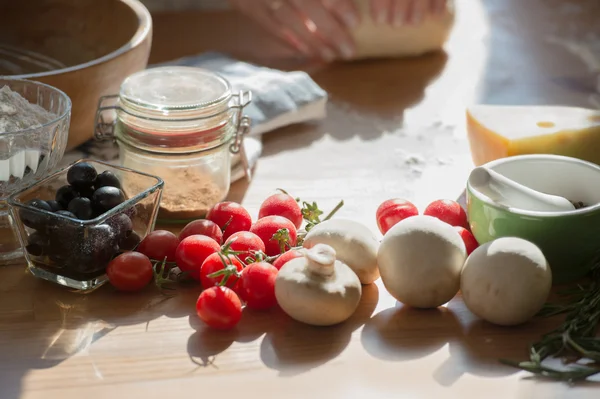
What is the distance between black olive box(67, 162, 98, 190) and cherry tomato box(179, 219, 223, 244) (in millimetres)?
117

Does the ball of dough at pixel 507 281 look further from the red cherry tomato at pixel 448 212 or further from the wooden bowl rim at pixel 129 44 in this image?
the wooden bowl rim at pixel 129 44

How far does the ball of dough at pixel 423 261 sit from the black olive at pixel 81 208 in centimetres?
30

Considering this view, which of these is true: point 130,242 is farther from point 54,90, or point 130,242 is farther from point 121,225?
point 54,90

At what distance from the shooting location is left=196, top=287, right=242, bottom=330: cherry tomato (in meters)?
0.80

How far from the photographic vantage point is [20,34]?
126 centimetres

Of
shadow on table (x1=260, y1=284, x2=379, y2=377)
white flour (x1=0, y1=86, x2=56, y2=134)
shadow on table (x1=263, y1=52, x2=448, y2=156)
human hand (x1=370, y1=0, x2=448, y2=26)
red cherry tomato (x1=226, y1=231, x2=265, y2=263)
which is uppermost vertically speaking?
white flour (x1=0, y1=86, x2=56, y2=134)

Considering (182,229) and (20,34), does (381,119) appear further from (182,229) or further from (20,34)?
(20,34)

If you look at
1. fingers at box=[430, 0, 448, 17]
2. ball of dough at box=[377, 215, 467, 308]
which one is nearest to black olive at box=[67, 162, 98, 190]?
ball of dough at box=[377, 215, 467, 308]

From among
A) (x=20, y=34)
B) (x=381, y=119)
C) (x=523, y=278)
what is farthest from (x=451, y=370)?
(x=20, y=34)

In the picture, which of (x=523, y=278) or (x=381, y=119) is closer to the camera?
(x=523, y=278)

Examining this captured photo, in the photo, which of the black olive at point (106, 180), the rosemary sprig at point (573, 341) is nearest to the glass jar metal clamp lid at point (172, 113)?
the black olive at point (106, 180)

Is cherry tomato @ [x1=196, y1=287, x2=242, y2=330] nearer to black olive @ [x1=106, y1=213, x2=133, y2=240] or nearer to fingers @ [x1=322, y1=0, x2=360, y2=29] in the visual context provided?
black olive @ [x1=106, y1=213, x2=133, y2=240]

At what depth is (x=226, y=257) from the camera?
0.87m

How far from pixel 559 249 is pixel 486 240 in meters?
0.08
